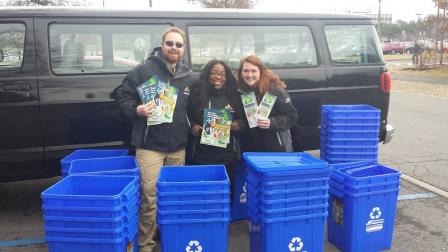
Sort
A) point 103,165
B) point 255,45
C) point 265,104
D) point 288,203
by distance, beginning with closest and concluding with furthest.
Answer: point 288,203 → point 103,165 → point 265,104 → point 255,45

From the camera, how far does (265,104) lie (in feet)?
12.0

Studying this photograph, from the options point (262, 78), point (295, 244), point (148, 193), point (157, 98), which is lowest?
point (295, 244)

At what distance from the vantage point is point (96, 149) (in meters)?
4.16

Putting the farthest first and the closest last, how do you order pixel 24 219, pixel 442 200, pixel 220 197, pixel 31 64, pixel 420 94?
pixel 420 94 → pixel 442 200 → pixel 24 219 → pixel 31 64 → pixel 220 197

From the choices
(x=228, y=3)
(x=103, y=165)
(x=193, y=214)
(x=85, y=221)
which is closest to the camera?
(x=85, y=221)

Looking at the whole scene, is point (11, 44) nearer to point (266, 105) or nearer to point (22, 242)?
point (22, 242)

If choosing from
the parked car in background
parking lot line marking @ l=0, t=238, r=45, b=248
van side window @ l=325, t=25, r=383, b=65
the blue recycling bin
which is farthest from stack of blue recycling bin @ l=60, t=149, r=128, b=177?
the parked car in background

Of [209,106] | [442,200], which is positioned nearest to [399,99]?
[442,200]

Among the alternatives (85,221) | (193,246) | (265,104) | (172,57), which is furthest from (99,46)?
(193,246)

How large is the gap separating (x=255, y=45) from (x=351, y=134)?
140cm

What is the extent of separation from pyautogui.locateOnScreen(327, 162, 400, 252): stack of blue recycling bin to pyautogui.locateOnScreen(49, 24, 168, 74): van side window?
219 centimetres

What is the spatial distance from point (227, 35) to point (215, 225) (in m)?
2.29

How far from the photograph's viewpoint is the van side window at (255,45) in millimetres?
4473

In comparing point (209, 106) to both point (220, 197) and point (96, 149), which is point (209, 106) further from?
point (96, 149)
